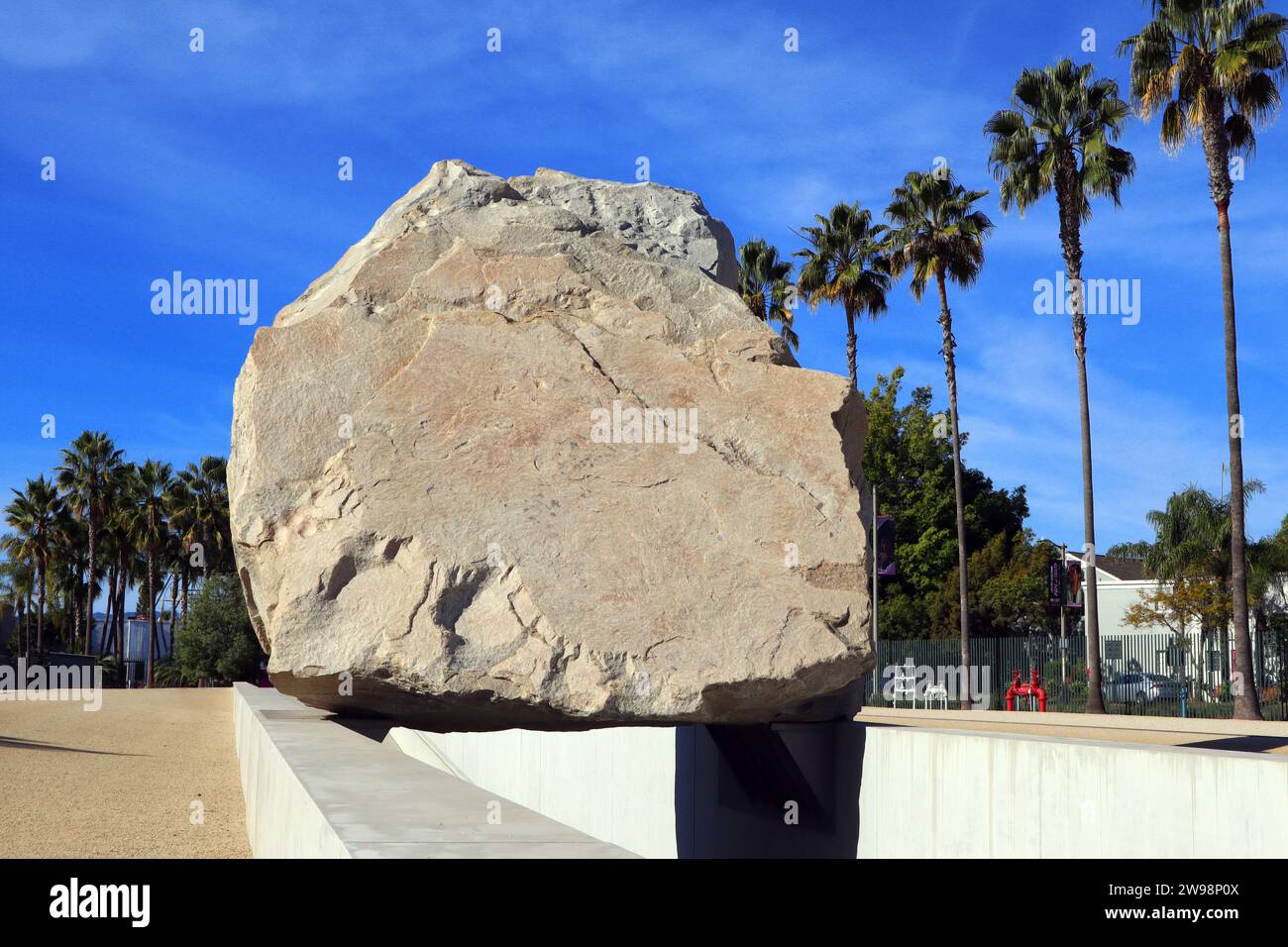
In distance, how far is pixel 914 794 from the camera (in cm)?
Result: 711

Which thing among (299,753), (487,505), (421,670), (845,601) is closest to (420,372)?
(487,505)

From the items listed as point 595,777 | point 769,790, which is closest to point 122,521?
point 595,777

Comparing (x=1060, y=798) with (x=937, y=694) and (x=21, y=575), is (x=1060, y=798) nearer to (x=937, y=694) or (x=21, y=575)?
(x=937, y=694)

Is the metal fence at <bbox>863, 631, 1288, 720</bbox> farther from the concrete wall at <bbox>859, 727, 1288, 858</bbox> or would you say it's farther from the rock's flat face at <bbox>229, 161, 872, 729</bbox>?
the rock's flat face at <bbox>229, 161, 872, 729</bbox>

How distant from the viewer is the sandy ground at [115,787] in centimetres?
797

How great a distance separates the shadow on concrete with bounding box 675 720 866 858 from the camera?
7.78 meters

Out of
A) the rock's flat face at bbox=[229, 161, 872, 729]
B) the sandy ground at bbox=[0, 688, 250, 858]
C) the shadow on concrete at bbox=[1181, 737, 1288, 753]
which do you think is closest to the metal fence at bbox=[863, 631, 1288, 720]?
the shadow on concrete at bbox=[1181, 737, 1288, 753]

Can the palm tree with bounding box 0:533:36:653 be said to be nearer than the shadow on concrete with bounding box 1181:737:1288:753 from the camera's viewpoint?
No

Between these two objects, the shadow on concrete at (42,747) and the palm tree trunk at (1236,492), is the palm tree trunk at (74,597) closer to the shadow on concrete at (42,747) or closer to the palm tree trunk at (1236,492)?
the shadow on concrete at (42,747)

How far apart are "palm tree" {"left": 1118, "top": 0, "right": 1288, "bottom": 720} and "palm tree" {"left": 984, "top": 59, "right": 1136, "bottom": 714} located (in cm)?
389

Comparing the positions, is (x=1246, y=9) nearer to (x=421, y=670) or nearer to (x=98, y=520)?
(x=421, y=670)

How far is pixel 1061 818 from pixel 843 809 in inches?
76.9
